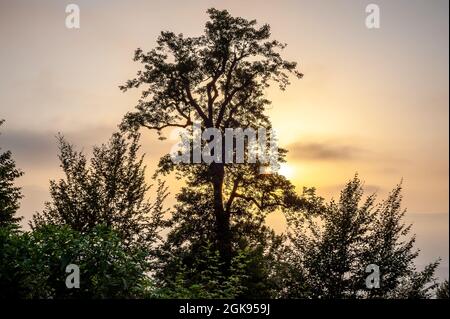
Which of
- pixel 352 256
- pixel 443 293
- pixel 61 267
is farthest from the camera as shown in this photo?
Result: pixel 443 293

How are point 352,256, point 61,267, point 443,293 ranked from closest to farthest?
point 61,267, point 352,256, point 443,293

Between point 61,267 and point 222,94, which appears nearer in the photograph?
point 61,267

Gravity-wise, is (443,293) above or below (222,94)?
below

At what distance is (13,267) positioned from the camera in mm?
10766

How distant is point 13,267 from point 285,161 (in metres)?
22.6

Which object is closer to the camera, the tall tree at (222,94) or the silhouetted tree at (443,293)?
the tall tree at (222,94)

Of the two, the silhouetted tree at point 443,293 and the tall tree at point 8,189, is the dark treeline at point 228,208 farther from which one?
the silhouetted tree at point 443,293

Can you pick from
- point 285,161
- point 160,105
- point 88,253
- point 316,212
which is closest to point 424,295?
point 316,212

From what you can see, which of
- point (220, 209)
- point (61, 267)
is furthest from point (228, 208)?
point (61, 267)

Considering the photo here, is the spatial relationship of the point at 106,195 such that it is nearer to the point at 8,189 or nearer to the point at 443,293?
the point at 8,189

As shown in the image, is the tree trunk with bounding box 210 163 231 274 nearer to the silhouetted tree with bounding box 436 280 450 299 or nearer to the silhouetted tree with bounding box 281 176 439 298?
the silhouetted tree with bounding box 281 176 439 298

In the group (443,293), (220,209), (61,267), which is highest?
(220,209)

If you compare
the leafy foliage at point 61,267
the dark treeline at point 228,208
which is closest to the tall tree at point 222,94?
the dark treeline at point 228,208
